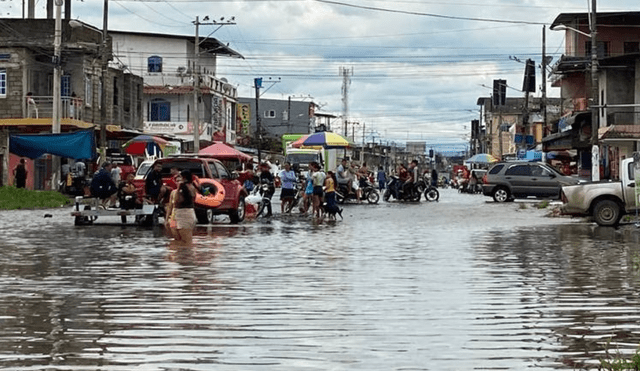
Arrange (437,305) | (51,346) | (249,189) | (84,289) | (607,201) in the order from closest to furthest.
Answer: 1. (51,346)
2. (437,305)
3. (84,289)
4. (607,201)
5. (249,189)

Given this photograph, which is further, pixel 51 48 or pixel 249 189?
pixel 51 48

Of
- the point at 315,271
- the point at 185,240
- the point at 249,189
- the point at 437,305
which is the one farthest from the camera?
the point at 249,189

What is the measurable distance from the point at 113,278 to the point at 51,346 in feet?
21.2

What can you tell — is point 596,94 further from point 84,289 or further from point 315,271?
point 84,289

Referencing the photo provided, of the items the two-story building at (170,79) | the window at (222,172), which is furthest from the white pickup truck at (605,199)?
the two-story building at (170,79)

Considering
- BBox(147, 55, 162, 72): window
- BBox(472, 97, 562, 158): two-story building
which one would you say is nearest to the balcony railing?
BBox(147, 55, 162, 72): window

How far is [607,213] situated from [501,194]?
20914 mm

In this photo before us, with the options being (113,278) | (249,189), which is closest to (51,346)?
(113,278)

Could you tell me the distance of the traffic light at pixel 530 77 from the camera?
249 ft

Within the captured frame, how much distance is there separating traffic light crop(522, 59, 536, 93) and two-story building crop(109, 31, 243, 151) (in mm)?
22232

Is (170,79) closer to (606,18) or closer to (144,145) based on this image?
(144,145)

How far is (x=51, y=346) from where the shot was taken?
9992 mm

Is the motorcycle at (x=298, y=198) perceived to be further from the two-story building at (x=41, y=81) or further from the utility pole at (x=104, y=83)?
the two-story building at (x=41, y=81)

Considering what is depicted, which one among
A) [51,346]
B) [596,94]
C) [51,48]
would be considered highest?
[51,48]
